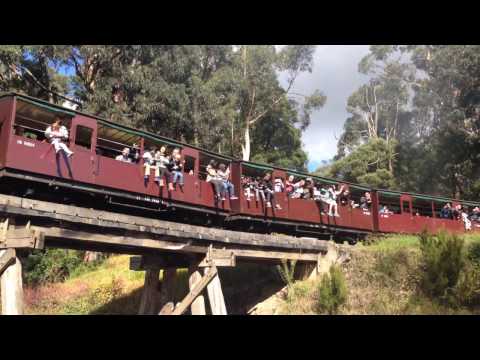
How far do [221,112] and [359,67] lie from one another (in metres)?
24.3

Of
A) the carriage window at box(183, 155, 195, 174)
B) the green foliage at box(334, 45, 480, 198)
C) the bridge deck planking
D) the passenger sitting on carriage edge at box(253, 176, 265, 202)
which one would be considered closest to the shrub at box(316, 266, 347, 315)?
the bridge deck planking

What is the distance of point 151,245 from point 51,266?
14025 mm

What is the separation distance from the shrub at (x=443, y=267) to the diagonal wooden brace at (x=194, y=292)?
5384mm

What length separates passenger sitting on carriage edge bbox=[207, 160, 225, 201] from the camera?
1496 cm

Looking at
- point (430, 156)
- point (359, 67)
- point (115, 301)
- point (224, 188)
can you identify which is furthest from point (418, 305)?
point (359, 67)

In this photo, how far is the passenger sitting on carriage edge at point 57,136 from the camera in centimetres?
1134

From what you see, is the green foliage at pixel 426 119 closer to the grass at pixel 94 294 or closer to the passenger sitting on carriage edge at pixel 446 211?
the passenger sitting on carriage edge at pixel 446 211

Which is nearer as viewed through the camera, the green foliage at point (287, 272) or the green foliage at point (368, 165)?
the green foliage at point (287, 272)

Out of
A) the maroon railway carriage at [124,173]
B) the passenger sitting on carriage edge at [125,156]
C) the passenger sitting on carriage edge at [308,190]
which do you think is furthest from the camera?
the passenger sitting on carriage edge at [308,190]

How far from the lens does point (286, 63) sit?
36.7 meters

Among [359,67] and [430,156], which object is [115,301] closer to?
[430,156]

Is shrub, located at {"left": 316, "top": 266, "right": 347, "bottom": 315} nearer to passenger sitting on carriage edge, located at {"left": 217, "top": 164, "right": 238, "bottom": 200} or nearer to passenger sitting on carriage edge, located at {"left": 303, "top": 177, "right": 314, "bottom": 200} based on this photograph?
passenger sitting on carriage edge, located at {"left": 217, "top": 164, "right": 238, "bottom": 200}

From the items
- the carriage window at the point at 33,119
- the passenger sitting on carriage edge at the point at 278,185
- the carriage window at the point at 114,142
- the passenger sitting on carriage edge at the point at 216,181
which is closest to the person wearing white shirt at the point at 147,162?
the carriage window at the point at 114,142

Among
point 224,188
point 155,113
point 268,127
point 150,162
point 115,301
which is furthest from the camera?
point 268,127
